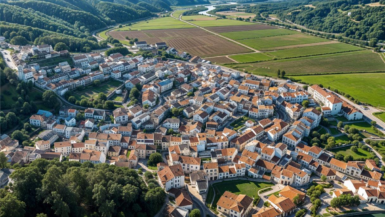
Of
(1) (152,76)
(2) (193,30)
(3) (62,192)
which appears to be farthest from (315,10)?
(3) (62,192)

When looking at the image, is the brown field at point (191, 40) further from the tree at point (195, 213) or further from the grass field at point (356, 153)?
the tree at point (195, 213)

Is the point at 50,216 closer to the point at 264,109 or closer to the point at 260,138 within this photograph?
the point at 260,138

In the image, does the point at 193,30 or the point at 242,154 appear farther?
the point at 193,30

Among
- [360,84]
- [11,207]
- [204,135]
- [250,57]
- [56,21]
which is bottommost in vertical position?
[204,135]

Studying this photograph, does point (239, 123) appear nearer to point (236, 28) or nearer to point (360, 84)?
point (360, 84)

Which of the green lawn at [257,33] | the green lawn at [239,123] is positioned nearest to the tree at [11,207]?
the green lawn at [239,123]

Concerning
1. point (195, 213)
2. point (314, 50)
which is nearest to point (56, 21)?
point (314, 50)
